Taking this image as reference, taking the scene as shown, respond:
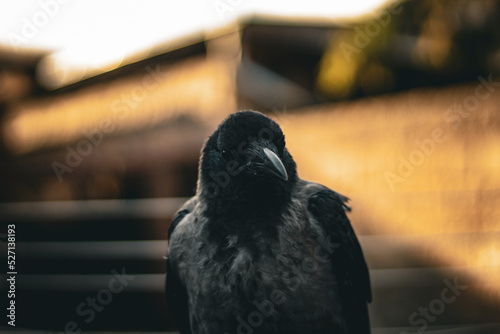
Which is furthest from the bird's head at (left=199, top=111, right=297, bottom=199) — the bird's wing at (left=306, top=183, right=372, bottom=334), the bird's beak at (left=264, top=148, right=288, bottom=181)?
the bird's wing at (left=306, top=183, right=372, bottom=334)

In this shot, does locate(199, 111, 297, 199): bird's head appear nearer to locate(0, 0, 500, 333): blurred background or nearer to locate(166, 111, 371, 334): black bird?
locate(166, 111, 371, 334): black bird

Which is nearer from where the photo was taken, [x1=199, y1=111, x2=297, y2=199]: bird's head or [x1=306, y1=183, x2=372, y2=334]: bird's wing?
[x1=199, y1=111, x2=297, y2=199]: bird's head

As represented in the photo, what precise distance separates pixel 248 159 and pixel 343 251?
2.12 ft

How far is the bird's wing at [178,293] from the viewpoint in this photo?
80.0 inches

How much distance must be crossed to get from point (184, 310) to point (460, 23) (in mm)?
2346

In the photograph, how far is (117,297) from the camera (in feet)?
11.5

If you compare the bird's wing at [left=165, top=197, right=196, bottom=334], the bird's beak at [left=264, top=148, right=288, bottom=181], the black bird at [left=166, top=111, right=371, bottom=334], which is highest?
the bird's beak at [left=264, top=148, right=288, bottom=181]

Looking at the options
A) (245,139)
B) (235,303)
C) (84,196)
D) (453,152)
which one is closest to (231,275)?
(235,303)

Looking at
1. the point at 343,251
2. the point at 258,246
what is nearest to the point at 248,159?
the point at 258,246

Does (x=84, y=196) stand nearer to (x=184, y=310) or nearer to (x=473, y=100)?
(x=184, y=310)

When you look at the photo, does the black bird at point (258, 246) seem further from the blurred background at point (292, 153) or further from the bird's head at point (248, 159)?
the blurred background at point (292, 153)

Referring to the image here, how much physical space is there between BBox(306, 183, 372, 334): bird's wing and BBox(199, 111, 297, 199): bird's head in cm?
21

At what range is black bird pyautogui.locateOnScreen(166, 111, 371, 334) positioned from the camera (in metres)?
1.57

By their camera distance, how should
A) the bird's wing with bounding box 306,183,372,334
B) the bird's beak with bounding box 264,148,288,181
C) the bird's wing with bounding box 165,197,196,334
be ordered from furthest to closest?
the bird's wing with bounding box 165,197,196,334
the bird's wing with bounding box 306,183,372,334
the bird's beak with bounding box 264,148,288,181
